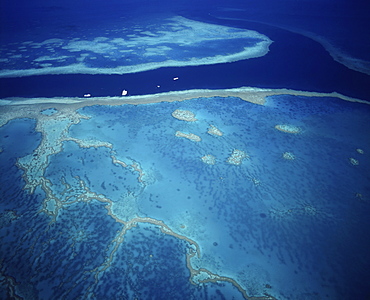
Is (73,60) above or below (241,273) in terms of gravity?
above

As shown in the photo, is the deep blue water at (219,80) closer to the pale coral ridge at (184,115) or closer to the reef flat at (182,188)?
the reef flat at (182,188)

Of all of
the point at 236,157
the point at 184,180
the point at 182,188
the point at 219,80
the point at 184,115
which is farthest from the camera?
the point at 219,80

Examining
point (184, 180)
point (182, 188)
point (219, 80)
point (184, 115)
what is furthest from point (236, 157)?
point (219, 80)

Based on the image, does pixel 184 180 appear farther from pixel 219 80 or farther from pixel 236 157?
pixel 219 80

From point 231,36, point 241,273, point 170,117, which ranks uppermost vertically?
point 231,36

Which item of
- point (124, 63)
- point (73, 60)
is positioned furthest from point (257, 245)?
point (73, 60)

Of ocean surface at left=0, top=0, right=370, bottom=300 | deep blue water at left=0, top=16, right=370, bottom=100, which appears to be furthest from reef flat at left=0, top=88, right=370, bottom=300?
deep blue water at left=0, top=16, right=370, bottom=100

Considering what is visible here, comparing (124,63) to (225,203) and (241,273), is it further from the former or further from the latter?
(241,273)

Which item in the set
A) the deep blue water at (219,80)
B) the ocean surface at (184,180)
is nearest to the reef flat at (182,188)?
the ocean surface at (184,180)
